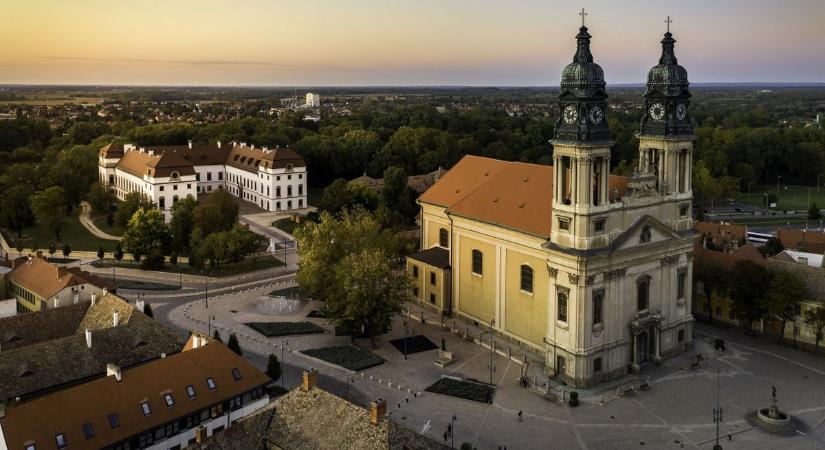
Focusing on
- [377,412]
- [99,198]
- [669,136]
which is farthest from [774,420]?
[99,198]

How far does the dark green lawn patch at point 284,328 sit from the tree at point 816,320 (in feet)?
120

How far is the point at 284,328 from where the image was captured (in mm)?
58906

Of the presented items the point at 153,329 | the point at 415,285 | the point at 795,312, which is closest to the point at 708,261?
the point at 795,312

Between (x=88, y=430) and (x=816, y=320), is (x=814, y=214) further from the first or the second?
(x=88, y=430)

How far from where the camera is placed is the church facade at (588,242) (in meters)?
47.2

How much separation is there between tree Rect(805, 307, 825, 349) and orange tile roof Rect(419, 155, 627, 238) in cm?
1703

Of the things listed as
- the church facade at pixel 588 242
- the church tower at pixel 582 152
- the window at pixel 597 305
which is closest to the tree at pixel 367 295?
the church facade at pixel 588 242

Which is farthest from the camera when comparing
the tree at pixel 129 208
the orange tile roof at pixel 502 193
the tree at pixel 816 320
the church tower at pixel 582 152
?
the tree at pixel 129 208

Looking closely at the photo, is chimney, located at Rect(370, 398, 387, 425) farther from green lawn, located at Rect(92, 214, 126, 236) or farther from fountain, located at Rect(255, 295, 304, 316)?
green lawn, located at Rect(92, 214, 126, 236)

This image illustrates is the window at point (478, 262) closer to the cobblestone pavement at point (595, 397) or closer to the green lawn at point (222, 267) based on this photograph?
the cobblestone pavement at point (595, 397)

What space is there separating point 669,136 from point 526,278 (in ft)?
46.3

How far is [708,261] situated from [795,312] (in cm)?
818

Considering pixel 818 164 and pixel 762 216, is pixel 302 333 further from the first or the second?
pixel 818 164

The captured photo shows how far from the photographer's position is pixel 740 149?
5610 inches
